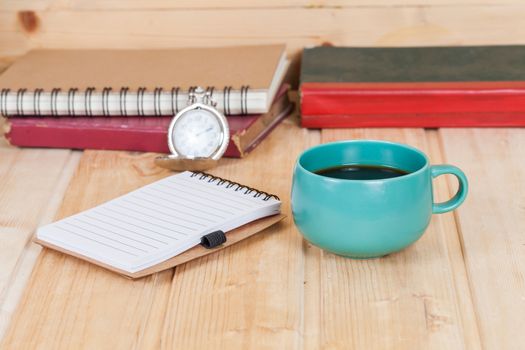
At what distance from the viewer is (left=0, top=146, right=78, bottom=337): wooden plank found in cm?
95

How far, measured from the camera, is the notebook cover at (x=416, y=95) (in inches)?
52.0

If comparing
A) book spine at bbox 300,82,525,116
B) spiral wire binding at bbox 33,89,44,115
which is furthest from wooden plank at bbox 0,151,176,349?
book spine at bbox 300,82,525,116

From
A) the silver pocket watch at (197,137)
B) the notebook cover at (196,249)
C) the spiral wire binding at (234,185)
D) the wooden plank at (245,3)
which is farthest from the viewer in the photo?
the wooden plank at (245,3)

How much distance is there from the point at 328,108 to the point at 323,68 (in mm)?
101

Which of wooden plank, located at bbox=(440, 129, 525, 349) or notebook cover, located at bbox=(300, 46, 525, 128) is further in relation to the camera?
notebook cover, located at bbox=(300, 46, 525, 128)

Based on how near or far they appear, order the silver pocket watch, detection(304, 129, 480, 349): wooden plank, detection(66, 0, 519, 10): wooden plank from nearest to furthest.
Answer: detection(304, 129, 480, 349): wooden plank → the silver pocket watch → detection(66, 0, 519, 10): wooden plank

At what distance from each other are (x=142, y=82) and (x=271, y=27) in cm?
29

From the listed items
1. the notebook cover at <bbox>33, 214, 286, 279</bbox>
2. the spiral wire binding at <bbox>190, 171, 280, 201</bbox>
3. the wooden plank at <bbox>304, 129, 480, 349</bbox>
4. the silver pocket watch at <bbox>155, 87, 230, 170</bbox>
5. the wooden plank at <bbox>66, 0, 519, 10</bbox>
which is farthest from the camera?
the wooden plank at <bbox>66, 0, 519, 10</bbox>

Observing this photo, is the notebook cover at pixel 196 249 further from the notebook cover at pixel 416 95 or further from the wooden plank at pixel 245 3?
→ the wooden plank at pixel 245 3

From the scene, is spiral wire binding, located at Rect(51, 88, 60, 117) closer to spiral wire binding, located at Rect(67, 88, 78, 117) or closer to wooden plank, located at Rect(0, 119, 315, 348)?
spiral wire binding, located at Rect(67, 88, 78, 117)

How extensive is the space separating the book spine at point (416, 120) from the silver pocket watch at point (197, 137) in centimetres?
17

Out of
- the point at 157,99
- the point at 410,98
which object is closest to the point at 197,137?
the point at 157,99

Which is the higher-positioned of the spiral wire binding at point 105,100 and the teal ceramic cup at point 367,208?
the teal ceramic cup at point 367,208

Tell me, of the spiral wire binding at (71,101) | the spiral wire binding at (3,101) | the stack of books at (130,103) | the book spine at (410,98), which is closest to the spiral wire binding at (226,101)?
the stack of books at (130,103)
